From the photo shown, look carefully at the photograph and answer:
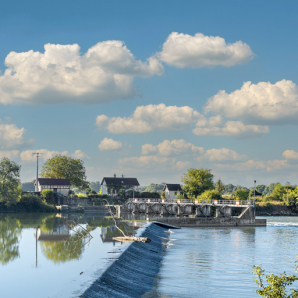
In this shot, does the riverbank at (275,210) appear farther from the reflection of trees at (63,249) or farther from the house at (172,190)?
the reflection of trees at (63,249)

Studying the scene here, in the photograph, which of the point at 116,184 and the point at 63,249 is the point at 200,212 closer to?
the point at 63,249

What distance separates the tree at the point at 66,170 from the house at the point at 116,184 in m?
9.99

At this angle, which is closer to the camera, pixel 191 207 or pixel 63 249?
pixel 63 249

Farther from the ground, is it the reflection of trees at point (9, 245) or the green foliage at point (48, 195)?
the green foliage at point (48, 195)

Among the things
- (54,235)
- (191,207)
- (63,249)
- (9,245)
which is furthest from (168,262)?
(191,207)

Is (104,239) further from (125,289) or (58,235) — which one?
(125,289)

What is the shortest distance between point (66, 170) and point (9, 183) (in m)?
27.4

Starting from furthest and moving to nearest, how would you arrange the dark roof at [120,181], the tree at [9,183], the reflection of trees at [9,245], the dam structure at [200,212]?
1. the dark roof at [120,181]
2. the tree at [9,183]
3. the dam structure at [200,212]
4. the reflection of trees at [9,245]

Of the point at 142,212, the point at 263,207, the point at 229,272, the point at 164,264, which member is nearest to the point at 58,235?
the point at 164,264

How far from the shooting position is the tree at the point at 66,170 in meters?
125

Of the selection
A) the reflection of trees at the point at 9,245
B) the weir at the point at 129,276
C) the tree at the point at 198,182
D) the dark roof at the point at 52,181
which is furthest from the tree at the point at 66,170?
the weir at the point at 129,276

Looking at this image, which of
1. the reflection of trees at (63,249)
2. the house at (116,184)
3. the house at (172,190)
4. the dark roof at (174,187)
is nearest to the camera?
the reflection of trees at (63,249)

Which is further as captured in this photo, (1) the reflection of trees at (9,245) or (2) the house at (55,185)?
(2) the house at (55,185)

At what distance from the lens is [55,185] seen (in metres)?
119
